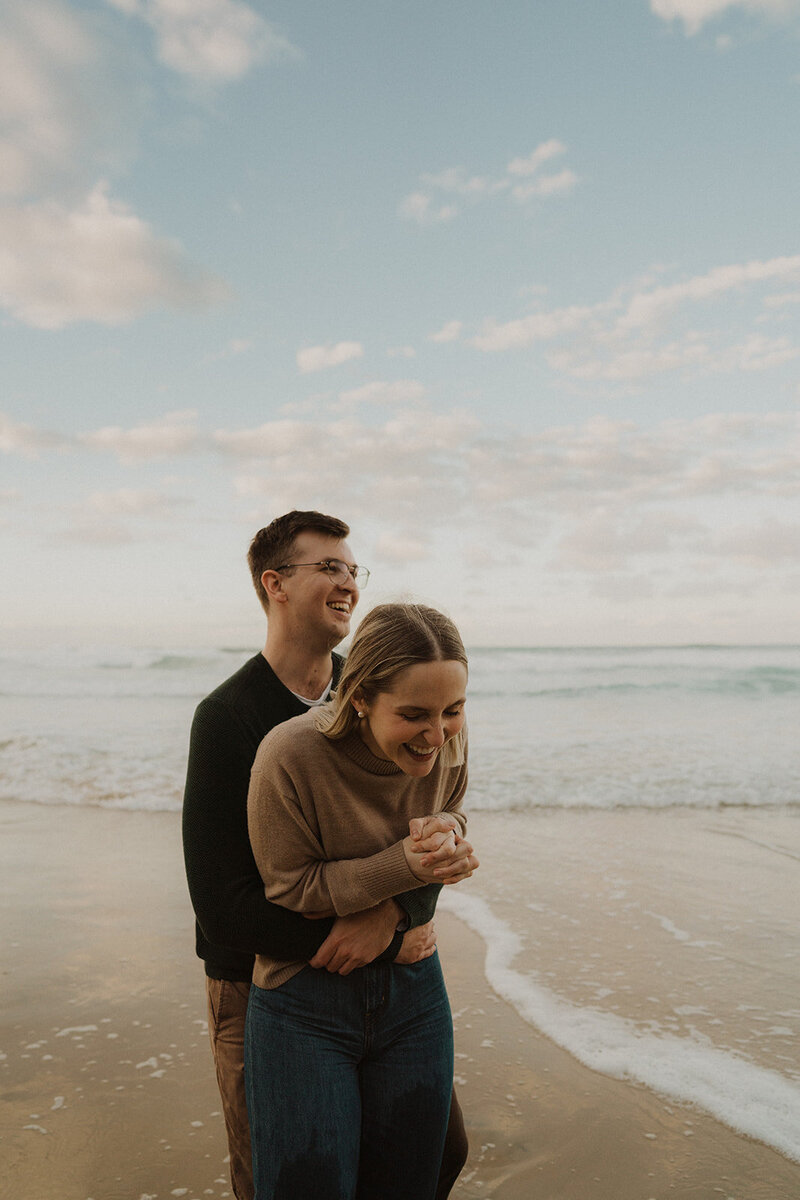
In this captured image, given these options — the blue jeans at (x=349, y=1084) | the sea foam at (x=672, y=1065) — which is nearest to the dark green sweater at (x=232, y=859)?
the blue jeans at (x=349, y=1084)

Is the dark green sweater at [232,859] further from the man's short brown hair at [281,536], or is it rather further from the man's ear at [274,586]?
the man's short brown hair at [281,536]

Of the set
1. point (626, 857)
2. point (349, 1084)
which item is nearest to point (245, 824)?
point (349, 1084)

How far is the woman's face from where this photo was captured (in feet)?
6.49

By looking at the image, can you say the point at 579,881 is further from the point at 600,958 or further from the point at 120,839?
the point at 120,839

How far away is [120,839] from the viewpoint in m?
7.97

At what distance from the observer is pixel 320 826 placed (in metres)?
2.04

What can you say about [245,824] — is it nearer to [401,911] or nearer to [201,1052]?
[401,911]

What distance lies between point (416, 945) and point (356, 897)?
10.9 inches

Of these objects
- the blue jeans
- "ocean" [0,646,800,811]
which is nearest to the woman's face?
the blue jeans

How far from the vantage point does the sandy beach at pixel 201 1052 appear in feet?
10.3

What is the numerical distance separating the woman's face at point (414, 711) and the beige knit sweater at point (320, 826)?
77mm

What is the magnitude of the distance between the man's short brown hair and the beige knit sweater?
2.77ft

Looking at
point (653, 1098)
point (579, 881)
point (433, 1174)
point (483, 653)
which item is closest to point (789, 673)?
point (483, 653)

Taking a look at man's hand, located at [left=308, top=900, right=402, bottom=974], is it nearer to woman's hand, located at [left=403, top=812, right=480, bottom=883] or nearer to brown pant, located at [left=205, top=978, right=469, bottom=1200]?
woman's hand, located at [left=403, top=812, right=480, bottom=883]
